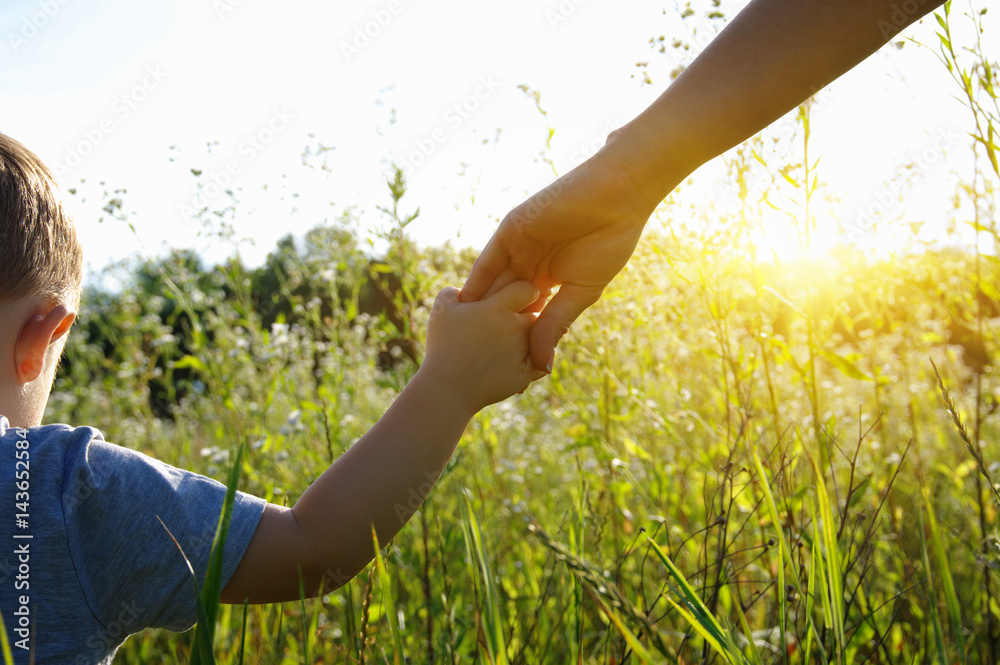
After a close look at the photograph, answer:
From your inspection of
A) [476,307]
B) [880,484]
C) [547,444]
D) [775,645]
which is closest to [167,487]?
[476,307]

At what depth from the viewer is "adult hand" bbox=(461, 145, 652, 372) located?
1067 millimetres

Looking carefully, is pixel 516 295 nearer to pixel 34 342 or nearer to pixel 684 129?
pixel 684 129

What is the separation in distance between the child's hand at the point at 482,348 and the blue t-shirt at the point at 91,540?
0.34 metres

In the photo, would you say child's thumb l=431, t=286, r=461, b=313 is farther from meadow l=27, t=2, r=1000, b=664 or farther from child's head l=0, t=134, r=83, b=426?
child's head l=0, t=134, r=83, b=426

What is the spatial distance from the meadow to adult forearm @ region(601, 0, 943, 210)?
34 cm

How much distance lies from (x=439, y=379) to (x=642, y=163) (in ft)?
1.65

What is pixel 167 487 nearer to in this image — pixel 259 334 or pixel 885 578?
pixel 259 334

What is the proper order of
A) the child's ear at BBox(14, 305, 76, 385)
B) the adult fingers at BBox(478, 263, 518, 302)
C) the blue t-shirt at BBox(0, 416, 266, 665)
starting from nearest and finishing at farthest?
the blue t-shirt at BBox(0, 416, 266, 665) < the child's ear at BBox(14, 305, 76, 385) < the adult fingers at BBox(478, 263, 518, 302)

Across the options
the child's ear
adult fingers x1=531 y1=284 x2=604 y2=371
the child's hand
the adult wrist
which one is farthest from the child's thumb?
the child's ear

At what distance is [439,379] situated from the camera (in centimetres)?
95

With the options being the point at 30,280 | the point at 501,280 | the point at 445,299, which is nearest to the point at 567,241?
the point at 501,280

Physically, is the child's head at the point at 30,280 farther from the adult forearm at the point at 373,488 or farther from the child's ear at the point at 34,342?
the adult forearm at the point at 373,488

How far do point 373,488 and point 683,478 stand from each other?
1616 mm

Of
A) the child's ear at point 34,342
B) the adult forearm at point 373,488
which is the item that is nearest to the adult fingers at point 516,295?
the adult forearm at point 373,488
